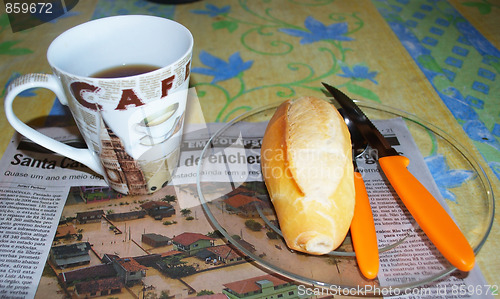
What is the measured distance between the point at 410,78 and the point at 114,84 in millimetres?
604

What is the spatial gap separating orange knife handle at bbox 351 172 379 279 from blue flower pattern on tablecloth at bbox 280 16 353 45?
499 millimetres

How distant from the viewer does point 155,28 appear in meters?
0.55

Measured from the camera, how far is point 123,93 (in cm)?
45

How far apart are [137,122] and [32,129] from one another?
0.16 meters

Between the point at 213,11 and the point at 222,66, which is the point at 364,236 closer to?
the point at 222,66

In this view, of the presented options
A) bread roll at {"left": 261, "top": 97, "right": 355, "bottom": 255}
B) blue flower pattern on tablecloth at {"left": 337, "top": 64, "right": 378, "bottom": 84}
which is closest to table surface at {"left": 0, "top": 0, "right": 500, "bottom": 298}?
blue flower pattern on tablecloth at {"left": 337, "top": 64, "right": 378, "bottom": 84}

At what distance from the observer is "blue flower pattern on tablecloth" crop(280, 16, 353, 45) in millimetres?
910

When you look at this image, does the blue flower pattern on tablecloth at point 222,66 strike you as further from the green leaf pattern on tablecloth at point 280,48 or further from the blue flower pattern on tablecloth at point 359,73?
the blue flower pattern on tablecloth at point 359,73

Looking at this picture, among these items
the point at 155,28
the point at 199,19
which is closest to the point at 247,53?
the point at 199,19

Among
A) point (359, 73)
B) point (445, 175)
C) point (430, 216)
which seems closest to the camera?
point (430, 216)

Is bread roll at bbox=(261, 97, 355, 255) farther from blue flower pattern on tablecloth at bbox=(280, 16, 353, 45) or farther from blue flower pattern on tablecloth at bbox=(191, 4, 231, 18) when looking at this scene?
blue flower pattern on tablecloth at bbox=(191, 4, 231, 18)

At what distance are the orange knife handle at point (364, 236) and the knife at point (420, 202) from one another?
0.05 meters

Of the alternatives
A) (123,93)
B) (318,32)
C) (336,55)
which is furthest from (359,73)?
(123,93)

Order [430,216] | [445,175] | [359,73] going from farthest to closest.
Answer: [359,73] < [445,175] < [430,216]
